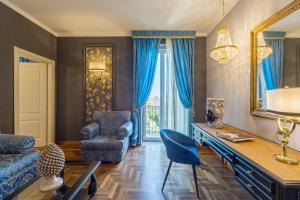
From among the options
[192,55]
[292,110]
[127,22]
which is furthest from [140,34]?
[292,110]

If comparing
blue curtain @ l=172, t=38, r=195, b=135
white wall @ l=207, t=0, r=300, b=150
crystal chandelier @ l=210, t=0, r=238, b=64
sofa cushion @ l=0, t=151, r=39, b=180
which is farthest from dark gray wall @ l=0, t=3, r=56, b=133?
white wall @ l=207, t=0, r=300, b=150

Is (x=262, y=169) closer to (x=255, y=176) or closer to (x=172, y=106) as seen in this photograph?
(x=255, y=176)

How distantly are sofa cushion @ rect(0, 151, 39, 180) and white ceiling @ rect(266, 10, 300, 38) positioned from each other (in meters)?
3.34

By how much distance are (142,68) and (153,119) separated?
4.37ft

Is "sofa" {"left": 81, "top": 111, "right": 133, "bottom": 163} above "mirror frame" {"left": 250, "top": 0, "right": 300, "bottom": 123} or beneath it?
beneath

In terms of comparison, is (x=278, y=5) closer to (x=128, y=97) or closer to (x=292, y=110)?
(x=292, y=110)

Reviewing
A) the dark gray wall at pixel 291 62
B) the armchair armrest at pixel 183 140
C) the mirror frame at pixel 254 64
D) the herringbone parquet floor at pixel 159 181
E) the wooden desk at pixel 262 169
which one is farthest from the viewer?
the armchair armrest at pixel 183 140

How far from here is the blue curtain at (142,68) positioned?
4.29m

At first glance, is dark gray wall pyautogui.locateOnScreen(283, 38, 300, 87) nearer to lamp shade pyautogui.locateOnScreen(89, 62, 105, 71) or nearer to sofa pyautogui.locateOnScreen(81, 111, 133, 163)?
sofa pyautogui.locateOnScreen(81, 111, 133, 163)

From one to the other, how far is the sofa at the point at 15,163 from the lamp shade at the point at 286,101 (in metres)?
2.64

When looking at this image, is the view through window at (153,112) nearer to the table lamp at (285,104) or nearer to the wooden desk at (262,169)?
the wooden desk at (262,169)

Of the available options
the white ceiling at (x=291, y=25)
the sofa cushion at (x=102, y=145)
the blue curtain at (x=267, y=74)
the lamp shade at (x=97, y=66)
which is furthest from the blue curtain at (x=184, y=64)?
the white ceiling at (x=291, y=25)

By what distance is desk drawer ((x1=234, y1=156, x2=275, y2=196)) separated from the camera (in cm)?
119

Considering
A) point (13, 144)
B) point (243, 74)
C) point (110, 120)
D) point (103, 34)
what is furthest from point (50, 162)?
point (103, 34)
